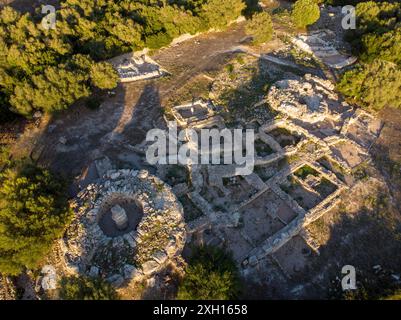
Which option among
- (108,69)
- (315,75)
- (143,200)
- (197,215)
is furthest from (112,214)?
(315,75)

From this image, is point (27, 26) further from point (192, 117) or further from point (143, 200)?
point (143, 200)

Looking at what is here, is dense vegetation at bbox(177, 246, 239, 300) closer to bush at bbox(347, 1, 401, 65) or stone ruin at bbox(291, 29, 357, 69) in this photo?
stone ruin at bbox(291, 29, 357, 69)

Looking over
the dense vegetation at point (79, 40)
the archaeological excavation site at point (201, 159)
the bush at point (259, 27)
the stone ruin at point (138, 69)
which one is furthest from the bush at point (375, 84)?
the stone ruin at point (138, 69)

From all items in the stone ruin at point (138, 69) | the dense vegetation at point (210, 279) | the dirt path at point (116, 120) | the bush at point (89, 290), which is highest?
the stone ruin at point (138, 69)

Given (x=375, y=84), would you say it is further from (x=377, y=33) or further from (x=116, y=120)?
(x=116, y=120)

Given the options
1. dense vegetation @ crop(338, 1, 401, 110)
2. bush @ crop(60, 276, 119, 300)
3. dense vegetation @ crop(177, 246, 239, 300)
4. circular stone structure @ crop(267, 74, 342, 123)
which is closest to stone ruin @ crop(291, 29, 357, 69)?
dense vegetation @ crop(338, 1, 401, 110)

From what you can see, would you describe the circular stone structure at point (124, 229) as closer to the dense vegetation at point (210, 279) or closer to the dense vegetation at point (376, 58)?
A: the dense vegetation at point (210, 279)
